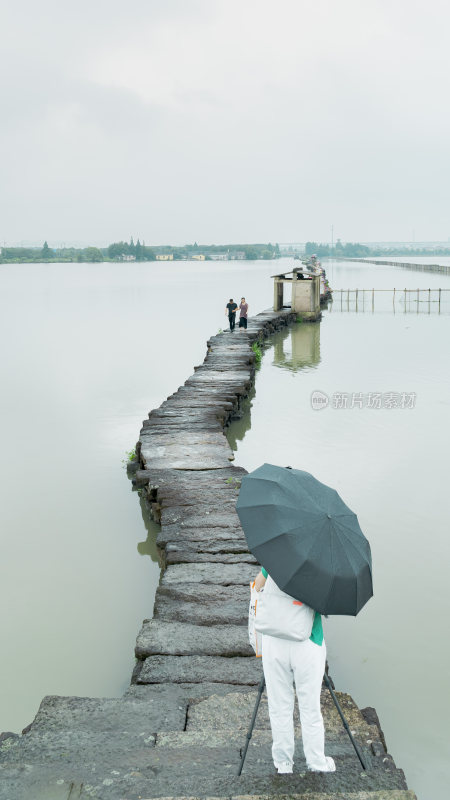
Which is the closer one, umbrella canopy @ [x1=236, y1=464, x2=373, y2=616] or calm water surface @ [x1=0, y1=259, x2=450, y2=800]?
umbrella canopy @ [x1=236, y1=464, x2=373, y2=616]

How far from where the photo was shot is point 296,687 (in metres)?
3.19

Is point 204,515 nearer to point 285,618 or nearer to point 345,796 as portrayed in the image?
point 285,618

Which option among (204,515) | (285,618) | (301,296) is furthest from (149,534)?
(301,296)

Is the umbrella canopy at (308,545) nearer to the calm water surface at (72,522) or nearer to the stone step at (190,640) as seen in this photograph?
the stone step at (190,640)

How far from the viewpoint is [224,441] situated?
10.4m

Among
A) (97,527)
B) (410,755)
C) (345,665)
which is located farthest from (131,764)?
(97,527)

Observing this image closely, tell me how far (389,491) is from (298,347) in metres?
15.4

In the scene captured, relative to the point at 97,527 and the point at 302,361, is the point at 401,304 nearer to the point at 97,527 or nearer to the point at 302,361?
the point at 302,361

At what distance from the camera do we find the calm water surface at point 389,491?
205 inches

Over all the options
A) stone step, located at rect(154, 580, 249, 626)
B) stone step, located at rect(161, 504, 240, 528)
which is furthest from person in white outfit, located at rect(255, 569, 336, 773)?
stone step, located at rect(161, 504, 240, 528)

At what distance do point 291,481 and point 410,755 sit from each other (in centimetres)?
271

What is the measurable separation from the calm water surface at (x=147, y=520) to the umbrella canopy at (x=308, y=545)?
2.22 m

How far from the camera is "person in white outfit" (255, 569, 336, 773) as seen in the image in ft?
10.3

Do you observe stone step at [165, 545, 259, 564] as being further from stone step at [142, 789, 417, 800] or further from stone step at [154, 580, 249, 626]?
stone step at [142, 789, 417, 800]
